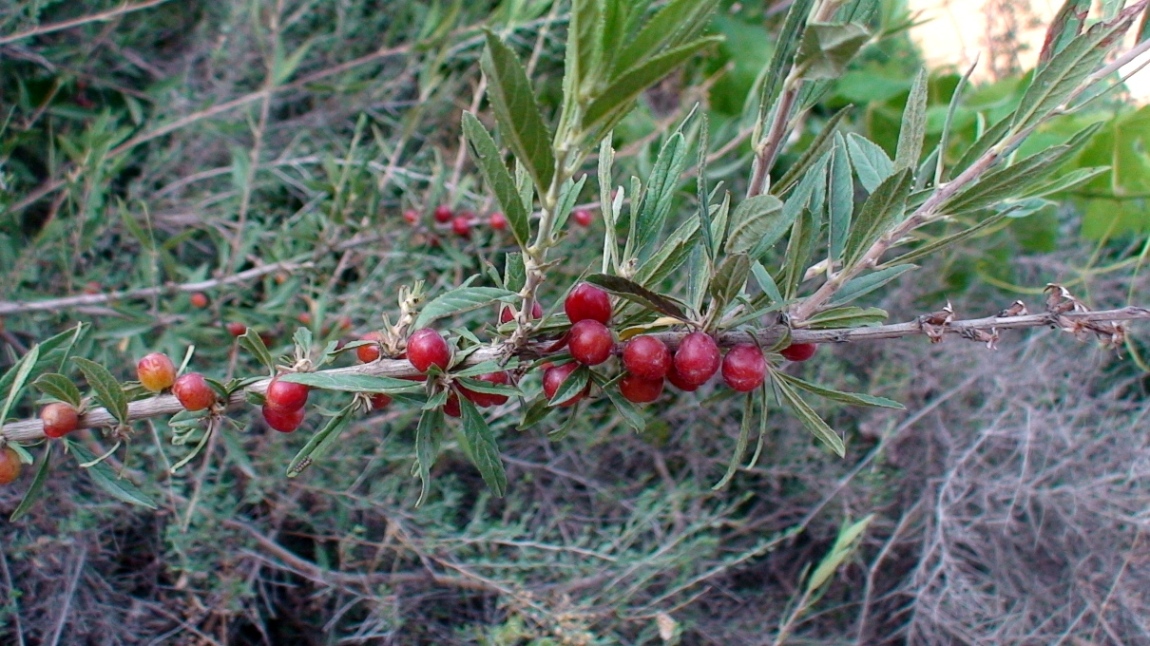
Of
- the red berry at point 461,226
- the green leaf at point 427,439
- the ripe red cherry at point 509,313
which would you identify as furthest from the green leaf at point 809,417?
the red berry at point 461,226

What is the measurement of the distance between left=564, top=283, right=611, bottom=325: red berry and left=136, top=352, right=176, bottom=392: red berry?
475 mm

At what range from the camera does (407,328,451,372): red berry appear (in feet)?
2.47

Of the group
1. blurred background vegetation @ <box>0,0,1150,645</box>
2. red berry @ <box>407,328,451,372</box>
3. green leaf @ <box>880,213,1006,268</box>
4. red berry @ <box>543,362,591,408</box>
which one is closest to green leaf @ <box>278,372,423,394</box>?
red berry @ <box>407,328,451,372</box>

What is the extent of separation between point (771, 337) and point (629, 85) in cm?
35

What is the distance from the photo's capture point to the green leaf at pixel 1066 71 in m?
0.70

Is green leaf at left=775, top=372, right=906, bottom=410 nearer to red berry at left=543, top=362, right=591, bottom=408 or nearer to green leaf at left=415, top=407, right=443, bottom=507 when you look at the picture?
red berry at left=543, top=362, right=591, bottom=408

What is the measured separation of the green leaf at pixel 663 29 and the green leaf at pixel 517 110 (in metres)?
0.07

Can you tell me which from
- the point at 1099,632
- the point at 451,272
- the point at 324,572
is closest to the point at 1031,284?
the point at 1099,632

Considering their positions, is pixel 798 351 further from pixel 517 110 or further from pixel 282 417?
pixel 282 417

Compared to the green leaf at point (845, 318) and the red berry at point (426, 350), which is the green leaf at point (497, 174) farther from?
the green leaf at point (845, 318)

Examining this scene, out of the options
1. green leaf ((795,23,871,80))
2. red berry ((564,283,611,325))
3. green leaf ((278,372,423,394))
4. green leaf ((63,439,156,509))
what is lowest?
green leaf ((63,439,156,509))

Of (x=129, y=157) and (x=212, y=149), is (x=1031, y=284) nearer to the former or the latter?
(x=212, y=149)

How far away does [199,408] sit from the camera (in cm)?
83

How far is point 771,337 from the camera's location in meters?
0.78
